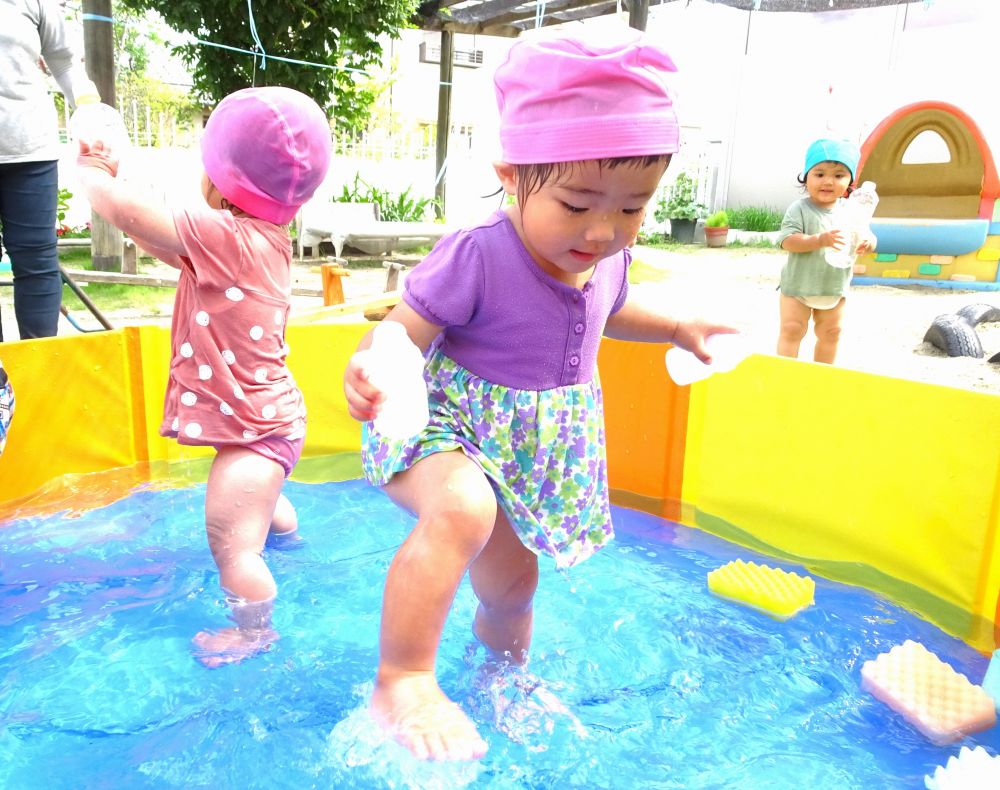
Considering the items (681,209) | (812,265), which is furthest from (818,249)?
(681,209)

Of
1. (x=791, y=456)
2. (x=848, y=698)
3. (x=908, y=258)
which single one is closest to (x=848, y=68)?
(x=908, y=258)

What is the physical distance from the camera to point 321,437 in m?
3.16

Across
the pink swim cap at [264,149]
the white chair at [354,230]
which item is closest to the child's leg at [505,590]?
the pink swim cap at [264,149]

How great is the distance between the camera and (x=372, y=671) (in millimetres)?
1871

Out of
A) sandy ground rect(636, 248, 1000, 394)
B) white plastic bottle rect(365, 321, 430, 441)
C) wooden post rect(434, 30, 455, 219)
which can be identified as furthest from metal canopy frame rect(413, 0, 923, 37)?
white plastic bottle rect(365, 321, 430, 441)

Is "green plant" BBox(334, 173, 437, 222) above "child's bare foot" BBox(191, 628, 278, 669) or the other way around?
above

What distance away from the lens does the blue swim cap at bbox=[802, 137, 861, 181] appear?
12.7 ft

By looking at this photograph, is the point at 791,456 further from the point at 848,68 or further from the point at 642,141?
the point at 848,68

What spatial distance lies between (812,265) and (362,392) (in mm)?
3304

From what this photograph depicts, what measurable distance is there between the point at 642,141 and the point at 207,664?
1.41 m

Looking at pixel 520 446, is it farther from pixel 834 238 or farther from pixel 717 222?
pixel 717 222

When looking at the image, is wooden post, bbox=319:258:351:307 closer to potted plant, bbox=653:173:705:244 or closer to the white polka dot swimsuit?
the white polka dot swimsuit

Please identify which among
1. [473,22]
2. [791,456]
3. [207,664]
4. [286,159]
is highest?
[473,22]

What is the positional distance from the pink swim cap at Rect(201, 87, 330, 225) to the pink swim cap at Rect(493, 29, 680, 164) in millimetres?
764
